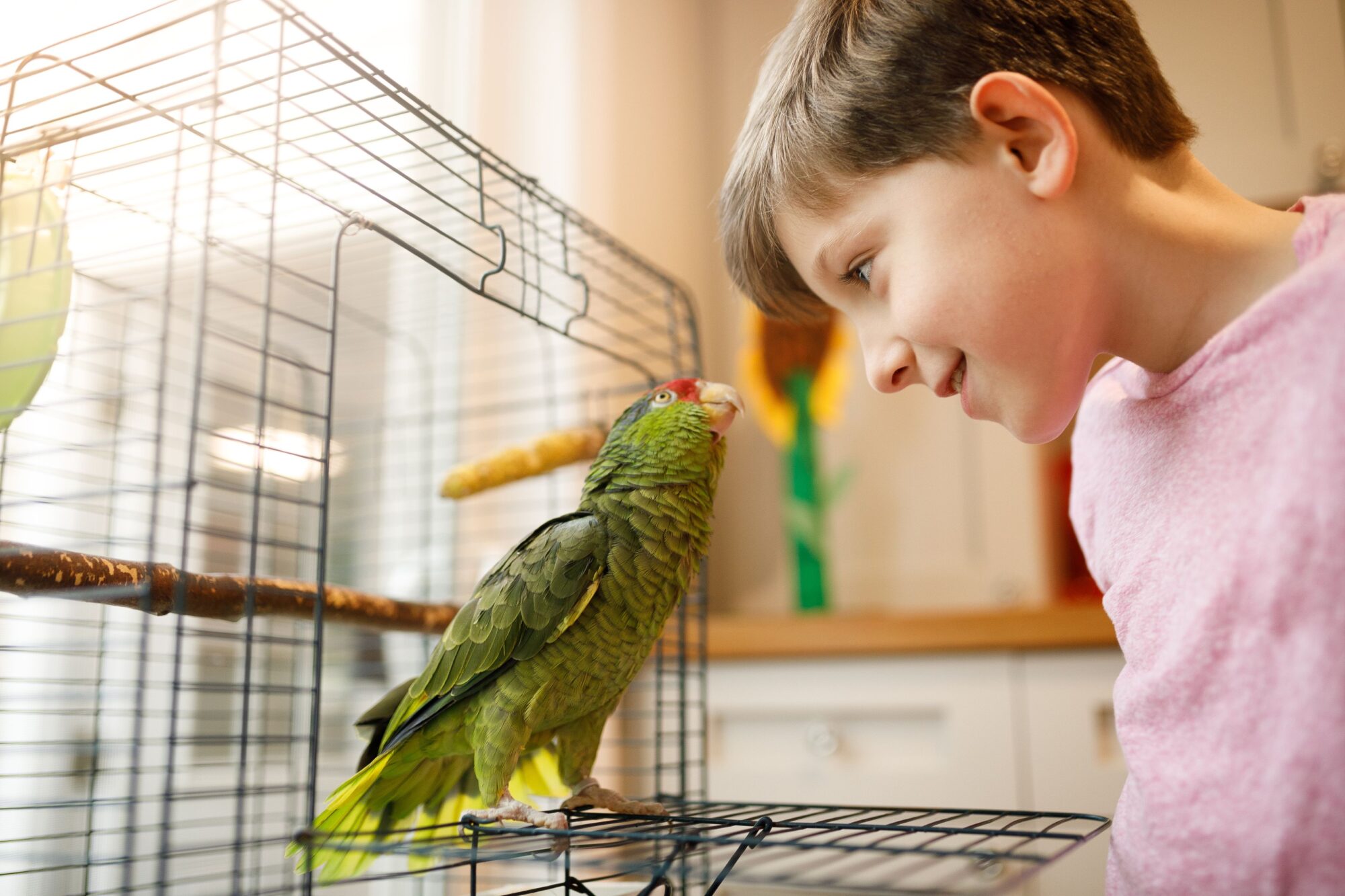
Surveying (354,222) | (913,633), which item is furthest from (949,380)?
(913,633)

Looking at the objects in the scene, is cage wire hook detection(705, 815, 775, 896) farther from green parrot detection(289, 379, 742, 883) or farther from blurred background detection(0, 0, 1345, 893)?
blurred background detection(0, 0, 1345, 893)

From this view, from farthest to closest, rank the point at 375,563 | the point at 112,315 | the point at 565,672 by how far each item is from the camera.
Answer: the point at 375,563 < the point at 112,315 < the point at 565,672

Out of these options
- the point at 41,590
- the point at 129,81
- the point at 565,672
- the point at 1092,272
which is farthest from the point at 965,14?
the point at 129,81

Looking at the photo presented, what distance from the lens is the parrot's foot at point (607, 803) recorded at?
741 millimetres

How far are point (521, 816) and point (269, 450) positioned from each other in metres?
0.29

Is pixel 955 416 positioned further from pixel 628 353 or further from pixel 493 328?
pixel 493 328

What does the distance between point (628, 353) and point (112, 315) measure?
0.88m

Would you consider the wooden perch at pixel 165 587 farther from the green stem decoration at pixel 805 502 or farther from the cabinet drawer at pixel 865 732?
the green stem decoration at pixel 805 502

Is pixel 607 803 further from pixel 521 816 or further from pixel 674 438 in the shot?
pixel 674 438

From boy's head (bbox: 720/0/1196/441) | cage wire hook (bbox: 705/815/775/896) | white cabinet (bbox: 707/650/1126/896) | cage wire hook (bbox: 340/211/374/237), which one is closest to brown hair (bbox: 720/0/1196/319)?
boy's head (bbox: 720/0/1196/441)

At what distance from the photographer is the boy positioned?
1.86 feet

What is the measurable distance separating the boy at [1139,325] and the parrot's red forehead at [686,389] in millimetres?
134

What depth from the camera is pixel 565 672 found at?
0.71 m

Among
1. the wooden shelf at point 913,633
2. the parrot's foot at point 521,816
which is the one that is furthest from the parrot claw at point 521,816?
the wooden shelf at point 913,633
